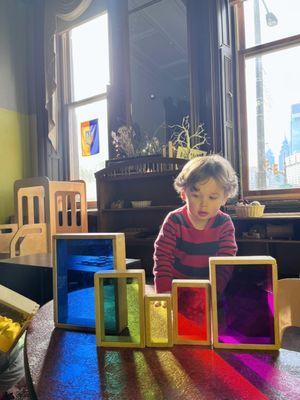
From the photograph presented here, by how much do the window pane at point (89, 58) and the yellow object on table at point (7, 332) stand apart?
4.16 metres

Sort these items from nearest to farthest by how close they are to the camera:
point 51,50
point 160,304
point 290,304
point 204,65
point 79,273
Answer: point 160,304 → point 79,273 → point 290,304 → point 204,65 → point 51,50

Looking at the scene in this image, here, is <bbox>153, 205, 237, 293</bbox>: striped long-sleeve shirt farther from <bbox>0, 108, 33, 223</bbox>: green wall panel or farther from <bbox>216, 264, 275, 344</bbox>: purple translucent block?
<bbox>0, 108, 33, 223</bbox>: green wall panel

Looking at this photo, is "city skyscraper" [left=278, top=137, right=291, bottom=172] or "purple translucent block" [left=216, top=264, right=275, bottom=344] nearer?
"purple translucent block" [left=216, top=264, right=275, bottom=344]

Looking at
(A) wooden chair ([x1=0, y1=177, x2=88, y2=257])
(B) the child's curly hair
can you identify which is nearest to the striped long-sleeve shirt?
(B) the child's curly hair

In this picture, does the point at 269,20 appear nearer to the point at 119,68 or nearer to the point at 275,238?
the point at 119,68

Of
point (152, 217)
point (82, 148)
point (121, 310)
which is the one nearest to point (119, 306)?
point (121, 310)

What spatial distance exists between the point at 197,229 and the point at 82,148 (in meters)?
3.92

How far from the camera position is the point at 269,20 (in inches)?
131

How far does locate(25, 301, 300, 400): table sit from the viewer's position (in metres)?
0.44

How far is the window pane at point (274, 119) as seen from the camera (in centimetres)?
318

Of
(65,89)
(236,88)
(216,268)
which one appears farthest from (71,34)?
(216,268)

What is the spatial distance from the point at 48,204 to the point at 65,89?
260cm

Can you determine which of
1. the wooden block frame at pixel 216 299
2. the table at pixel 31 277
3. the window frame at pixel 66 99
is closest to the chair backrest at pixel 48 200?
the table at pixel 31 277

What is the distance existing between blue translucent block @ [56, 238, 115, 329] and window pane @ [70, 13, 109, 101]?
402 cm
